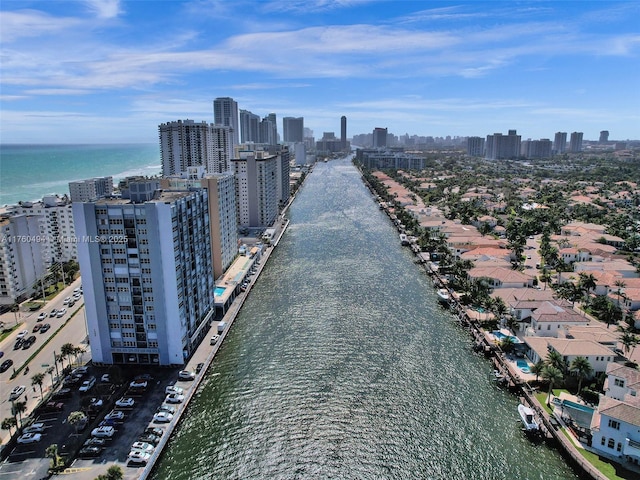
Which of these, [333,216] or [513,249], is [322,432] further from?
[333,216]

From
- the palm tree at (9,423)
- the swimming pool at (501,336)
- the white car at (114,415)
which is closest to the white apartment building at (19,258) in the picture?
the palm tree at (9,423)

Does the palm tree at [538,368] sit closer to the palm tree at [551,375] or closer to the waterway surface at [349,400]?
the palm tree at [551,375]

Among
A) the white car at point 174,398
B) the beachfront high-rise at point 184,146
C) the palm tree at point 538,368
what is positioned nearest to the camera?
the white car at point 174,398

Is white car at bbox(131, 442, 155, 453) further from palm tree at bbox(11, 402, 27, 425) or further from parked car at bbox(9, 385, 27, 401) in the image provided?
parked car at bbox(9, 385, 27, 401)

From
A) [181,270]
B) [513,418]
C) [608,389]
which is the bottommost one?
[513,418]

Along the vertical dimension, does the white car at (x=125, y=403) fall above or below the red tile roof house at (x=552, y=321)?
below

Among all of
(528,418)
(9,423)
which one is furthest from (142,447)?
(528,418)

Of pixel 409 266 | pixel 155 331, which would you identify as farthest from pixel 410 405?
pixel 409 266

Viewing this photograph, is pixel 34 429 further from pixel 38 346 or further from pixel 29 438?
pixel 38 346
